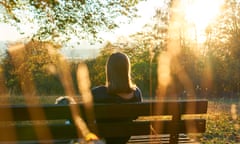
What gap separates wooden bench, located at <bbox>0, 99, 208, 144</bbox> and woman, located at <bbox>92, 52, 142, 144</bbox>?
0.26m

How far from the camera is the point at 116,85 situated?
4.70m

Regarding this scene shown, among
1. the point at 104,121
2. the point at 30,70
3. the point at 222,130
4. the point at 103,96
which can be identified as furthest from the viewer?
the point at 30,70

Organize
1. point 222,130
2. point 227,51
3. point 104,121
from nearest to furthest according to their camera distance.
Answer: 1. point 104,121
2. point 222,130
3. point 227,51

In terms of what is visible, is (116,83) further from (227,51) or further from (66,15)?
(227,51)

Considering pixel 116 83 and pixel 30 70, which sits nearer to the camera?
pixel 116 83

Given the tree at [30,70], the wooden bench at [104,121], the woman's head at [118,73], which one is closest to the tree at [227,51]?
the tree at [30,70]

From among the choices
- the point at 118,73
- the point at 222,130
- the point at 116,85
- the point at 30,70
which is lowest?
the point at 222,130

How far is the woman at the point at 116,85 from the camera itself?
15.2 feet

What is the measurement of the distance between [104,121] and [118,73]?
1.61ft

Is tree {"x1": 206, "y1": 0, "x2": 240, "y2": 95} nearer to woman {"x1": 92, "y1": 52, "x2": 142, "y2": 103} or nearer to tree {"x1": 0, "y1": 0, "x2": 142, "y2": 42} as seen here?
tree {"x1": 0, "y1": 0, "x2": 142, "y2": 42}

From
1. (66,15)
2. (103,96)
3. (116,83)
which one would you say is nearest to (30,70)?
(66,15)

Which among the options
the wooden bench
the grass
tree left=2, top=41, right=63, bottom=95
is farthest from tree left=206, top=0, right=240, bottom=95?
the wooden bench

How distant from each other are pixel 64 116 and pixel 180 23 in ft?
78.1

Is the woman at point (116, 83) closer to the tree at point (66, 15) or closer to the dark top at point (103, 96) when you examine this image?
the dark top at point (103, 96)
